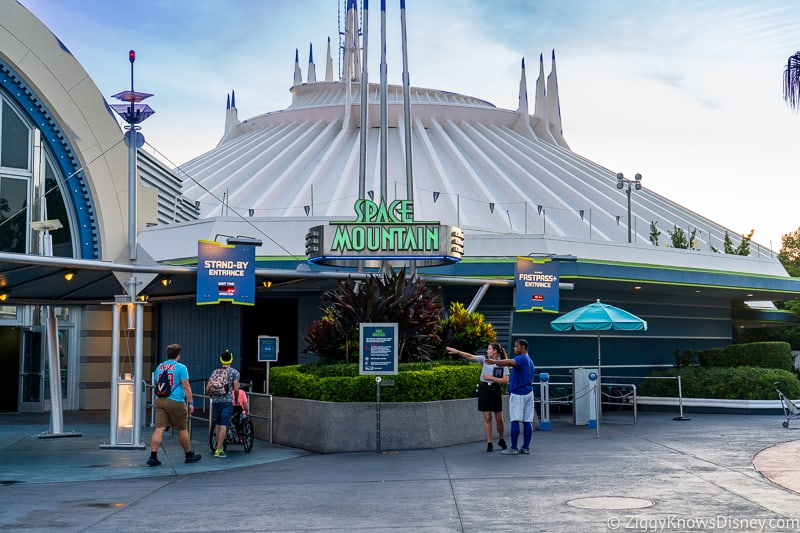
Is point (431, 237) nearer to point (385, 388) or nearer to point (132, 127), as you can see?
point (385, 388)

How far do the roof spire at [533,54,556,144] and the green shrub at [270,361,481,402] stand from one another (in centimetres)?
3112

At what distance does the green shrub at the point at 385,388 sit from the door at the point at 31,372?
11047 millimetres

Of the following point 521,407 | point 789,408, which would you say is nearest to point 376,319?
point 521,407

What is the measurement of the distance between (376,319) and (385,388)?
2.08 meters

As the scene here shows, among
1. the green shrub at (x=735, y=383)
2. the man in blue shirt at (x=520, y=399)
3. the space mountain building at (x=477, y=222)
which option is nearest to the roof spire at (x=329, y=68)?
the space mountain building at (x=477, y=222)

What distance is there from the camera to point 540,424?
70.8ft

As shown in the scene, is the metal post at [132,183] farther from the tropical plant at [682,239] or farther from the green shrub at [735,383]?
the tropical plant at [682,239]

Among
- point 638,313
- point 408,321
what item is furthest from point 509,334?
point 408,321

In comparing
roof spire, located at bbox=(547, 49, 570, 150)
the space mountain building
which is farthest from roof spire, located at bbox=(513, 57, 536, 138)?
roof spire, located at bbox=(547, 49, 570, 150)

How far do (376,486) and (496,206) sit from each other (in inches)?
846

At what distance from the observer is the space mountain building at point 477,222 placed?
27844mm

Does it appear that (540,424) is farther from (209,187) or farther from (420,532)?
(209,187)

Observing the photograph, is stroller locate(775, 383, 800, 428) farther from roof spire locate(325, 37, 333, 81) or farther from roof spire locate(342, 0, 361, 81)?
roof spire locate(325, 37, 333, 81)

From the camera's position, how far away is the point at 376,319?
20000mm
